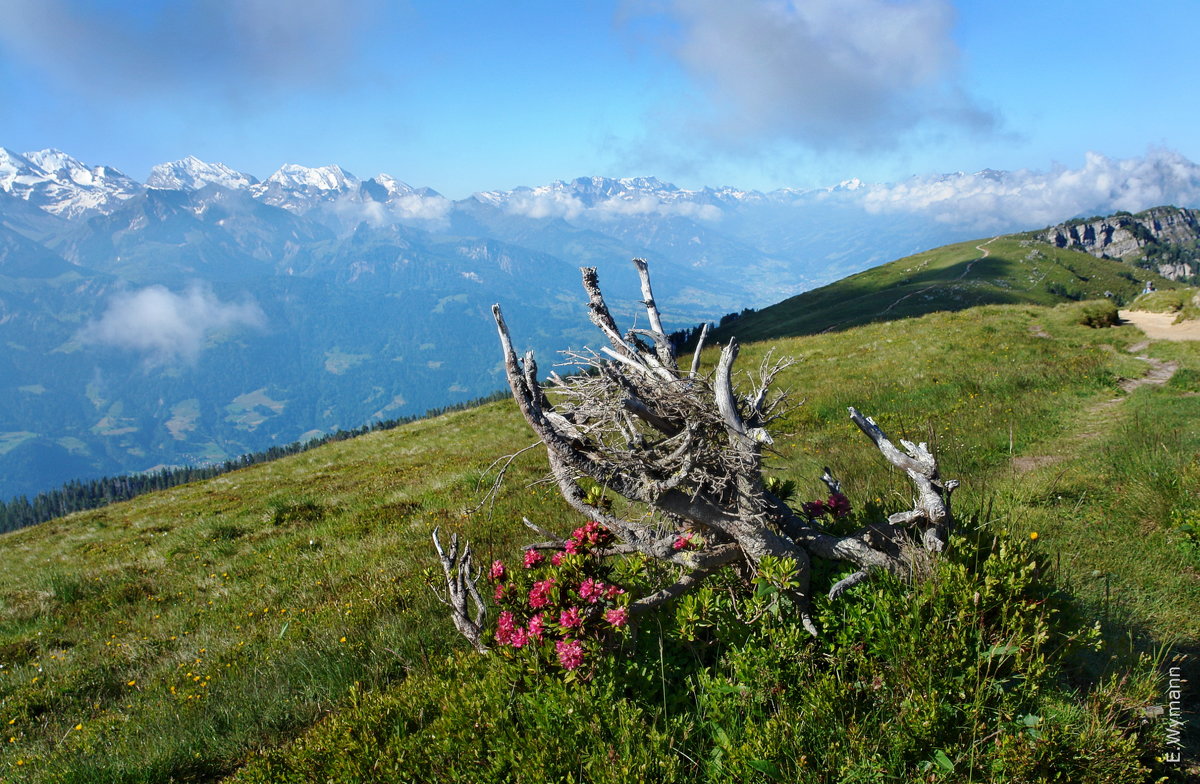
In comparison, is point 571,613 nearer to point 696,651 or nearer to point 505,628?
point 505,628

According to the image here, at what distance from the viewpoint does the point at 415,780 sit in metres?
3.81

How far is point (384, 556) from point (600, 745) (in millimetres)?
7470

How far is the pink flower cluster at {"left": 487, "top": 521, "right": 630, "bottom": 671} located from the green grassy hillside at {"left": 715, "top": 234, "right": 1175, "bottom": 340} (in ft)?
205

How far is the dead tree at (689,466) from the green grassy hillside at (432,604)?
0.42 meters

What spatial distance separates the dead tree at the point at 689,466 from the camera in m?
3.68

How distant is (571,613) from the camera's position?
3.86 metres

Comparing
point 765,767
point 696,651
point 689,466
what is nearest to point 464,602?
point 696,651

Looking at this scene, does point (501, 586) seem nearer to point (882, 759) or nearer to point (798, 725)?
point (798, 725)

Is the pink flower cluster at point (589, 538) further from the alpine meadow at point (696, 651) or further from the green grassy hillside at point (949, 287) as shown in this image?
the green grassy hillside at point (949, 287)

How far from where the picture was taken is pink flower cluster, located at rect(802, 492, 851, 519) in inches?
202

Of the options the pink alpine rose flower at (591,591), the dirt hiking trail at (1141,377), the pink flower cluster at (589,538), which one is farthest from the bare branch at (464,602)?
the dirt hiking trail at (1141,377)

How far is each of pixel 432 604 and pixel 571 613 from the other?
3.65 meters

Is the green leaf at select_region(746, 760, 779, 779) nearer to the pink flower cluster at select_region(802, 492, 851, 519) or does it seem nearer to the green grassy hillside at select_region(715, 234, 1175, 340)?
the pink flower cluster at select_region(802, 492, 851, 519)

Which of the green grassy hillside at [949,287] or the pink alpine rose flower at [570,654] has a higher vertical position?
the green grassy hillside at [949,287]
